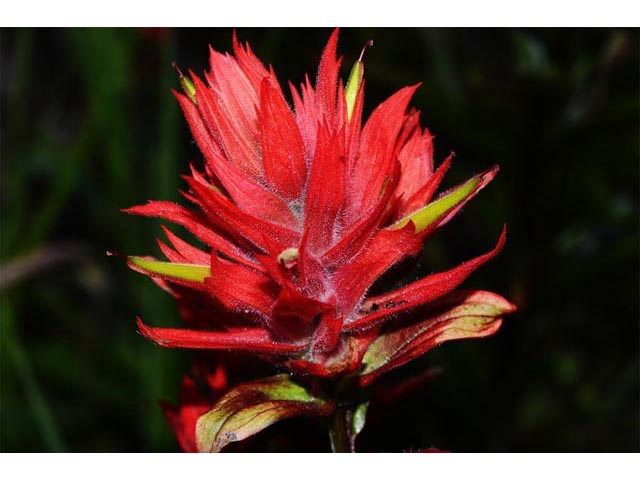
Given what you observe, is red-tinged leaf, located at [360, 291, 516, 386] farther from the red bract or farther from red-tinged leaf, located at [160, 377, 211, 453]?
red-tinged leaf, located at [160, 377, 211, 453]

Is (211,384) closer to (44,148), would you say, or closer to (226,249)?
(226,249)

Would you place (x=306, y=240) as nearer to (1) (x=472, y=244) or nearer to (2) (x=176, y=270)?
(2) (x=176, y=270)

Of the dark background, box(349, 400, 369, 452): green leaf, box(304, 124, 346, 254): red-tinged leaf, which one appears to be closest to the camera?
box(304, 124, 346, 254): red-tinged leaf

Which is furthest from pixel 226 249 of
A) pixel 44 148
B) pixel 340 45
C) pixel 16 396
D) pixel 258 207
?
pixel 44 148

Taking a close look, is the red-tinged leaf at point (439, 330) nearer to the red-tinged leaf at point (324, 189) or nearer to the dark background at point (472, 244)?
the red-tinged leaf at point (324, 189)

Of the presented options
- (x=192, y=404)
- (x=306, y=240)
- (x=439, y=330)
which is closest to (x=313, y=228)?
(x=306, y=240)

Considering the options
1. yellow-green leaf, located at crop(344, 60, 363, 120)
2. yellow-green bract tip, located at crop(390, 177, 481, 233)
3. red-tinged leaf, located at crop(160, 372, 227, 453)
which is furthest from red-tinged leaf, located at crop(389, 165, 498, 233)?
red-tinged leaf, located at crop(160, 372, 227, 453)

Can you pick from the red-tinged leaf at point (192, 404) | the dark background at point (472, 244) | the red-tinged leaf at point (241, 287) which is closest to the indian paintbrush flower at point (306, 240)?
the red-tinged leaf at point (241, 287)
